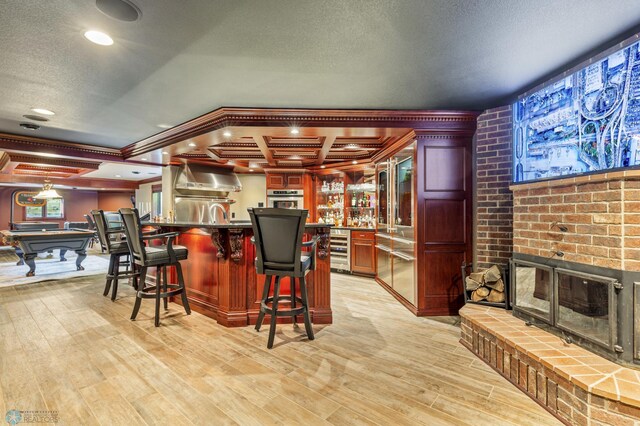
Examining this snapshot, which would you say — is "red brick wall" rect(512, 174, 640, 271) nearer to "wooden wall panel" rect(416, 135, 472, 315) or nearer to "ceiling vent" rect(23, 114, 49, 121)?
"wooden wall panel" rect(416, 135, 472, 315)

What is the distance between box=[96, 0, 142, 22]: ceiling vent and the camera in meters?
1.54

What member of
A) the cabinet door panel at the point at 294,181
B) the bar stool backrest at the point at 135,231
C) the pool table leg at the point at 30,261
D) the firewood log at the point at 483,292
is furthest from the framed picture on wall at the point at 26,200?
the firewood log at the point at 483,292

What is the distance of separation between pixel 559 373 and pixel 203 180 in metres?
5.82

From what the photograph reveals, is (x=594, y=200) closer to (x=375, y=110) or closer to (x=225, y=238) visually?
(x=375, y=110)

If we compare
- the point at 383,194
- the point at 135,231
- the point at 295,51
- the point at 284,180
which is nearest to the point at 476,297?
the point at 383,194

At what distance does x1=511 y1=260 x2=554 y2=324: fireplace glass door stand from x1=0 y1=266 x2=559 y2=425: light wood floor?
610 millimetres

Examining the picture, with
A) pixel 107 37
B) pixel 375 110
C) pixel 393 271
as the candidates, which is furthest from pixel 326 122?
pixel 393 271

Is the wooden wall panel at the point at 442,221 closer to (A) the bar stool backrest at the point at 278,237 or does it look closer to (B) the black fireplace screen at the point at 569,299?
(B) the black fireplace screen at the point at 569,299

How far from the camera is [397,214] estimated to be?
13.1ft

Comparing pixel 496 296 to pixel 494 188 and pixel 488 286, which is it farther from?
pixel 494 188

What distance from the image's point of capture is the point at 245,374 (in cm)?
203

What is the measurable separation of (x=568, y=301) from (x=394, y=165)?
8.42ft

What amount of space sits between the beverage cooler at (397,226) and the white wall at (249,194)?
121 inches

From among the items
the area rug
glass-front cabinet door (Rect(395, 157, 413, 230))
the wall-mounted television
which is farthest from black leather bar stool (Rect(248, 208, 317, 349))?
the area rug
